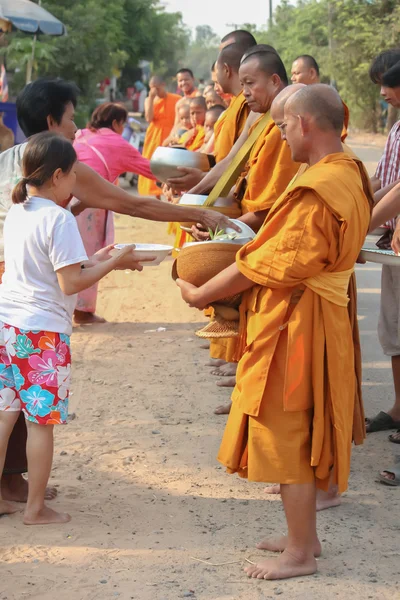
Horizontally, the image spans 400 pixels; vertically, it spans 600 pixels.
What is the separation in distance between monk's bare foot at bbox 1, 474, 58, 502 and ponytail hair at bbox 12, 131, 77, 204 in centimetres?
138

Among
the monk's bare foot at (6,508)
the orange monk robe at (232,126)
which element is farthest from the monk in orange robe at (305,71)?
the monk's bare foot at (6,508)

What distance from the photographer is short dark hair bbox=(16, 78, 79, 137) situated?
406 centimetres

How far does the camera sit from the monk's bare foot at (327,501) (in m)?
4.08

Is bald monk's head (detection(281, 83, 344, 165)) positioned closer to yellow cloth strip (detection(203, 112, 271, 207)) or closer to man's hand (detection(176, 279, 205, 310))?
man's hand (detection(176, 279, 205, 310))

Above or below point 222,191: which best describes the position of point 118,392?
below

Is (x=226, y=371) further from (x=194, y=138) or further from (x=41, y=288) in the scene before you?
(x=194, y=138)

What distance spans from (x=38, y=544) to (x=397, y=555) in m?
1.51

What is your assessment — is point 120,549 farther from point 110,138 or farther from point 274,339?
point 110,138

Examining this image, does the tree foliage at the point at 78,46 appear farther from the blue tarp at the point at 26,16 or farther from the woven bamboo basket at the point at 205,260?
the woven bamboo basket at the point at 205,260

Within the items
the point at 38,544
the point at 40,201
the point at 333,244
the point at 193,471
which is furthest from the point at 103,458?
the point at 333,244

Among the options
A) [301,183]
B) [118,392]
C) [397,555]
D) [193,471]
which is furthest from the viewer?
[118,392]

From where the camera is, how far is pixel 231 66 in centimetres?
590

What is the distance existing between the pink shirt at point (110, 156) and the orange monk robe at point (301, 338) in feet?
12.4

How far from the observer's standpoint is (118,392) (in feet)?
19.0
